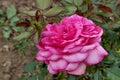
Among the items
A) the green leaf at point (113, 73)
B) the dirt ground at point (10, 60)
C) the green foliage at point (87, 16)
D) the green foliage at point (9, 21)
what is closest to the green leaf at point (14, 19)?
the green foliage at point (9, 21)

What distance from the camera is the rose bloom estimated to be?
3.64ft

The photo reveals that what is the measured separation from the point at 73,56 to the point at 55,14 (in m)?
0.20

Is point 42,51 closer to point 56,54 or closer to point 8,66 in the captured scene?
point 56,54

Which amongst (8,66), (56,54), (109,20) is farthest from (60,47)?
(8,66)

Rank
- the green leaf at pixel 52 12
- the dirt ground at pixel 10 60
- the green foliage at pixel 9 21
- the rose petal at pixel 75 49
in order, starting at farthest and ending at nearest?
the green foliage at pixel 9 21, the dirt ground at pixel 10 60, the green leaf at pixel 52 12, the rose petal at pixel 75 49

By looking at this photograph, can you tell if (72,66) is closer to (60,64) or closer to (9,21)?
(60,64)

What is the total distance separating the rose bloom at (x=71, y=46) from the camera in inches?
43.6

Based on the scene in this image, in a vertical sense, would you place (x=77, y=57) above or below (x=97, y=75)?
above

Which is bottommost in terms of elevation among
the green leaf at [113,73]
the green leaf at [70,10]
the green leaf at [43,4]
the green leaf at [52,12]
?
the green leaf at [113,73]

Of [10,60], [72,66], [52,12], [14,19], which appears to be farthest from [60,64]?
[14,19]

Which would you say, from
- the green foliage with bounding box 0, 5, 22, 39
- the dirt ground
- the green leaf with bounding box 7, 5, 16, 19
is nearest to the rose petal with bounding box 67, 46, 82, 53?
the dirt ground

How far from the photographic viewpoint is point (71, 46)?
1.10 metres

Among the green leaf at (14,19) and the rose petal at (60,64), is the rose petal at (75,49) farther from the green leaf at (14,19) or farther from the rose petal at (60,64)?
the green leaf at (14,19)

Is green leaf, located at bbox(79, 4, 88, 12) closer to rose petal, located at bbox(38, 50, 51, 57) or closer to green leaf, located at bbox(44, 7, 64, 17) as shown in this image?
green leaf, located at bbox(44, 7, 64, 17)
